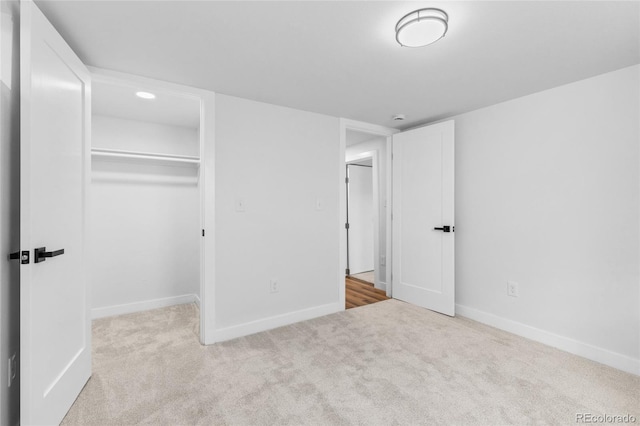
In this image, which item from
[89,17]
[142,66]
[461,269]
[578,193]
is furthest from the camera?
[461,269]

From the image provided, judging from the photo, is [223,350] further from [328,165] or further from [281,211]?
[328,165]

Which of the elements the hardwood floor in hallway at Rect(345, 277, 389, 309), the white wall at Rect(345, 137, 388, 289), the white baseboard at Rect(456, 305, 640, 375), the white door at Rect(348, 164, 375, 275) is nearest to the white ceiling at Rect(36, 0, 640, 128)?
the white wall at Rect(345, 137, 388, 289)

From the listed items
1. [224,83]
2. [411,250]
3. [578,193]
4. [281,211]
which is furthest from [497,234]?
[224,83]

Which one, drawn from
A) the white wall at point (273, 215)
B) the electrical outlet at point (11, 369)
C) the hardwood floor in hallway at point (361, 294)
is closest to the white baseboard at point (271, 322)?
the white wall at point (273, 215)

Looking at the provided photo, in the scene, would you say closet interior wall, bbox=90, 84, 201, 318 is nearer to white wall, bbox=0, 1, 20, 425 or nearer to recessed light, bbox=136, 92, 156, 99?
recessed light, bbox=136, 92, 156, 99

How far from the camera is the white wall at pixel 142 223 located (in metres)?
3.29

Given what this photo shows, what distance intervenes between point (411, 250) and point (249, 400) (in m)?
2.51

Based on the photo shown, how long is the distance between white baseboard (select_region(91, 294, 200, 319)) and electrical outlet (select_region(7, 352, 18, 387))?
1.91 m

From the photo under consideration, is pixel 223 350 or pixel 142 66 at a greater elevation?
pixel 142 66

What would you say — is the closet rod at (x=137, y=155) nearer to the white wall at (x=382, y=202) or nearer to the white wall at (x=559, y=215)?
the white wall at (x=382, y=202)

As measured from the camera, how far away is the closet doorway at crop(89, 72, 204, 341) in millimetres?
3246

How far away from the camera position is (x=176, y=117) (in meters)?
3.36

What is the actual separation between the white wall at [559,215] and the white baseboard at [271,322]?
1526mm

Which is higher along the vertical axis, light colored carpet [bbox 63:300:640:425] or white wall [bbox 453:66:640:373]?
white wall [bbox 453:66:640:373]
